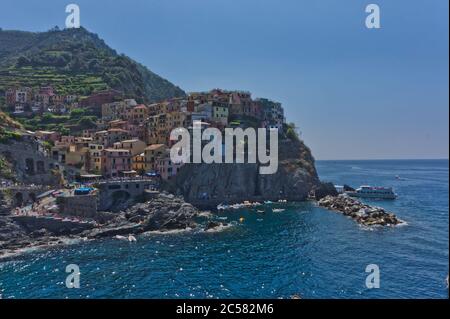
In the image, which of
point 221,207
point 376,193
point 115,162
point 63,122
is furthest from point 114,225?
point 376,193

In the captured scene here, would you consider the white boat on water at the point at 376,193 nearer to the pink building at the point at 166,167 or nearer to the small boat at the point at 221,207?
the small boat at the point at 221,207

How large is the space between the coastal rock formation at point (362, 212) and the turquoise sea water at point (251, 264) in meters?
3.28

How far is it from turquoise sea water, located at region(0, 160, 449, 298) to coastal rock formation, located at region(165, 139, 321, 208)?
2133 centimetres

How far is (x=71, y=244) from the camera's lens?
54.4 meters

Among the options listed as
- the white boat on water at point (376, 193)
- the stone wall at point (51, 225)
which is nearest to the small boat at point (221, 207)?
the stone wall at point (51, 225)

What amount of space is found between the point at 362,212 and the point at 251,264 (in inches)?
1530

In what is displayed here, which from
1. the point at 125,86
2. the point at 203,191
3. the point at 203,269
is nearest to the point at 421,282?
the point at 203,269

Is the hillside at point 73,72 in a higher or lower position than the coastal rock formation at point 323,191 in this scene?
higher

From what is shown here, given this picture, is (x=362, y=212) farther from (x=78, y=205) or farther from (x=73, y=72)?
(x=73, y=72)

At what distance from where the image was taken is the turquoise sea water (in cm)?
3684

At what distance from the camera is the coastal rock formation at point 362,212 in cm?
6806

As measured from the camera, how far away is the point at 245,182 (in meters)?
94.2
